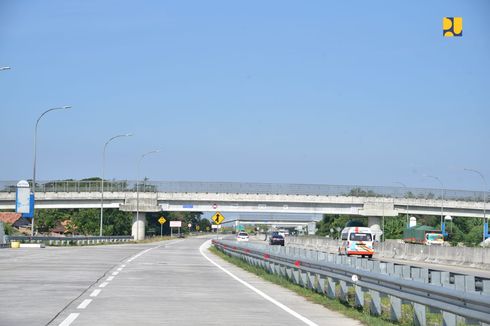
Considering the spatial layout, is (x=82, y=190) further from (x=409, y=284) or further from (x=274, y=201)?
(x=409, y=284)

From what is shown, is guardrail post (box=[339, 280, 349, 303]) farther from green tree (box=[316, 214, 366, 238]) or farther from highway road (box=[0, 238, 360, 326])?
green tree (box=[316, 214, 366, 238])

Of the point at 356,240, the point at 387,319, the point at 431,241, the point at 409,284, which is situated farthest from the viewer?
the point at 431,241

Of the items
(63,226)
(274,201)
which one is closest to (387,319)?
(274,201)

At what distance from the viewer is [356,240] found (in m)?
47.8

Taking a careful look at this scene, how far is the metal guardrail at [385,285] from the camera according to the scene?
403 inches

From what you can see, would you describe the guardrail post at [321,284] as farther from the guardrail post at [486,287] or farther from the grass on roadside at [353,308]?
the guardrail post at [486,287]

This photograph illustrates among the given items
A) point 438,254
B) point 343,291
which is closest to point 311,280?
point 343,291

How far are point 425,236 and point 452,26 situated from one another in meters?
61.5

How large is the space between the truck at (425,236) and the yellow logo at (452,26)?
178 ft

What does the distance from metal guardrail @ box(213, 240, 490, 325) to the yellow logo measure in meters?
5.93

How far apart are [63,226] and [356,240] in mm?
135460

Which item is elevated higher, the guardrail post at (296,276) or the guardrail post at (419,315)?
the guardrail post at (419,315)

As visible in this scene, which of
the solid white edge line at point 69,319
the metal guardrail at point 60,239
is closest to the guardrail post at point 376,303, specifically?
the solid white edge line at point 69,319

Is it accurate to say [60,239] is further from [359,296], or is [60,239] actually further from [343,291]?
[359,296]
